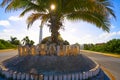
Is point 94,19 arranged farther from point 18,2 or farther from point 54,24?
point 18,2

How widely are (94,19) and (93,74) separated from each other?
4.95 meters

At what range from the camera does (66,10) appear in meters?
15.3

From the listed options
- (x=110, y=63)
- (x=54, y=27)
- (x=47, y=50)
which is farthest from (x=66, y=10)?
(x=110, y=63)

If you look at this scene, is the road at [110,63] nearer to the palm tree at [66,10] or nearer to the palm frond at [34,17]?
the palm tree at [66,10]

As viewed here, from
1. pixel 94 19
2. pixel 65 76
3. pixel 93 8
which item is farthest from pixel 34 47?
pixel 94 19

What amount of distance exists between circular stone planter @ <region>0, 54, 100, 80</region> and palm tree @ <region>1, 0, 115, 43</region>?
7.59 ft

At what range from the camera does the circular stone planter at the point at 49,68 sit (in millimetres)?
11292

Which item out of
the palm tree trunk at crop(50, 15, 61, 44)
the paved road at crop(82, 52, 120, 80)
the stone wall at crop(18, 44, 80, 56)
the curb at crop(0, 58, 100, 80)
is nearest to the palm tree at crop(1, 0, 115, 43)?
the palm tree trunk at crop(50, 15, 61, 44)

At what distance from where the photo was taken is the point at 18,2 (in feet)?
49.3

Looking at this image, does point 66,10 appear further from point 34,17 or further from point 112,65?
point 112,65

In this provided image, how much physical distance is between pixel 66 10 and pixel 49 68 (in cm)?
448

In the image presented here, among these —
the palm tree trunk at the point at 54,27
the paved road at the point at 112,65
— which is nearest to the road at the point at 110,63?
the paved road at the point at 112,65

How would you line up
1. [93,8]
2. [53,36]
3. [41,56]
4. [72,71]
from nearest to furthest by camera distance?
[72,71]
[41,56]
[93,8]
[53,36]

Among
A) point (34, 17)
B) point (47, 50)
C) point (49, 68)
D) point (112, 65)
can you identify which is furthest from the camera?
point (112, 65)
